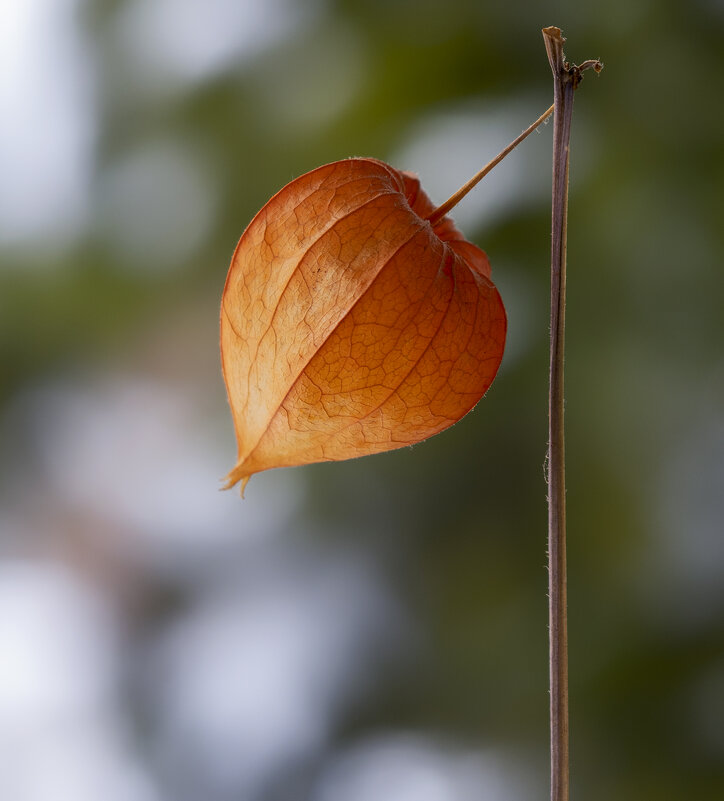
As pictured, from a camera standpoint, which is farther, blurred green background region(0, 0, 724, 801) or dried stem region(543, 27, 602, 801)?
blurred green background region(0, 0, 724, 801)

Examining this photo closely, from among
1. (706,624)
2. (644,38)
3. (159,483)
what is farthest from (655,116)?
(159,483)

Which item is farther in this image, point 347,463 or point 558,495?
point 347,463

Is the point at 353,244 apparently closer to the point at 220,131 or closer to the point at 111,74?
the point at 220,131

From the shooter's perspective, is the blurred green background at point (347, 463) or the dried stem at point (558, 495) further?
the blurred green background at point (347, 463)
